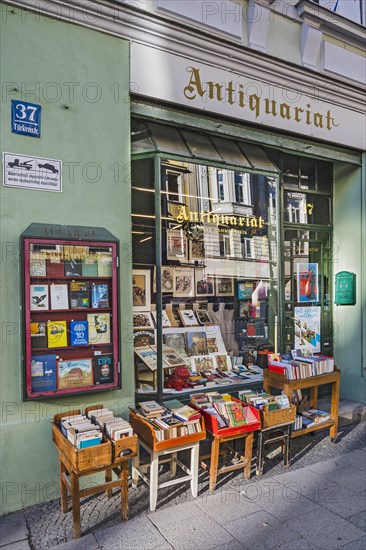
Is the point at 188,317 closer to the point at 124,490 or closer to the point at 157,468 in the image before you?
the point at 157,468

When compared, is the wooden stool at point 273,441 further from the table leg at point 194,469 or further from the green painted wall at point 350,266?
the green painted wall at point 350,266

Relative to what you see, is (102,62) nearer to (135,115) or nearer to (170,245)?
(135,115)

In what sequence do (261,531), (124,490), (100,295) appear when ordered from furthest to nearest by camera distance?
1. (100,295)
2. (124,490)
3. (261,531)

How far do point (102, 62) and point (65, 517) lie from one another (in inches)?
170

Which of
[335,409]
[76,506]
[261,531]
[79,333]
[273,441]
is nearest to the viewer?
[76,506]

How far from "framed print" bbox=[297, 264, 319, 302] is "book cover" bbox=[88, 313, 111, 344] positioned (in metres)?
3.50

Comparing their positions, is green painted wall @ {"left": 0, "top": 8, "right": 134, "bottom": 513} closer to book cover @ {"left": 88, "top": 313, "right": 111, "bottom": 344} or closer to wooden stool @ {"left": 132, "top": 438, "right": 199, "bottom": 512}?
book cover @ {"left": 88, "top": 313, "right": 111, "bottom": 344}

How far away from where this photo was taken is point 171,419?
12.8 ft

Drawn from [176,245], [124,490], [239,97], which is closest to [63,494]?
[124,490]

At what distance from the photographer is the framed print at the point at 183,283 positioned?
5504 mm

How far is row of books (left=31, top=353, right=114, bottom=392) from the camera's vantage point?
12.4 feet

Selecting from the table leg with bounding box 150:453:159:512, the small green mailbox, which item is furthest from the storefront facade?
the table leg with bounding box 150:453:159:512

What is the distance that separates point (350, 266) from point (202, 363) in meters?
2.98

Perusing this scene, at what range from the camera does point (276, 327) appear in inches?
241
